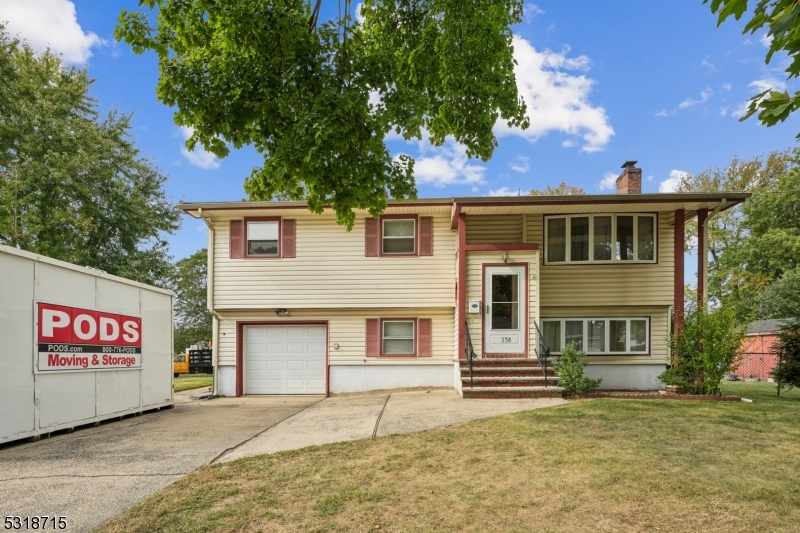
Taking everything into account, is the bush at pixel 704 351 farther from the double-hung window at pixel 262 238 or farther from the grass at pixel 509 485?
the double-hung window at pixel 262 238

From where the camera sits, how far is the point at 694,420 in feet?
25.0

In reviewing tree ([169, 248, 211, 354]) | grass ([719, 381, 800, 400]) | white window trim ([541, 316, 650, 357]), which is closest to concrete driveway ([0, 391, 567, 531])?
white window trim ([541, 316, 650, 357])

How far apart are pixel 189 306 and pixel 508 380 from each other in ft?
100

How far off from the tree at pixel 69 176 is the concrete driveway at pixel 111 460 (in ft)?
50.1

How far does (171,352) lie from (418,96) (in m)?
8.66

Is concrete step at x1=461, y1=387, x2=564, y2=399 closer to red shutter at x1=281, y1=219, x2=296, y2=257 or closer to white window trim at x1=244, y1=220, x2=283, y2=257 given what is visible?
red shutter at x1=281, y1=219, x2=296, y2=257

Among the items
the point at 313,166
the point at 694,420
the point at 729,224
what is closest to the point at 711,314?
the point at 694,420

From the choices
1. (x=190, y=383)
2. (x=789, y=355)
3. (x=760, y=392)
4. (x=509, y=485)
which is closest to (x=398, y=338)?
(x=509, y=485)

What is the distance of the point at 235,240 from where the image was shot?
13.6m

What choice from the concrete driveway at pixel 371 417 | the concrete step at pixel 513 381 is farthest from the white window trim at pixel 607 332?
the concrete driveway at pixel 371 417

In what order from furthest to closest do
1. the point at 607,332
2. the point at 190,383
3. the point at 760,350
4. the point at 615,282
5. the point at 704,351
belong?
1. the point at 760,350
2. the point at 190,383
3. the point at 607,332
4. the point at 615,282
5. the point at 704,351

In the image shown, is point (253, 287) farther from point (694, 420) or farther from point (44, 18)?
point (44, 18)

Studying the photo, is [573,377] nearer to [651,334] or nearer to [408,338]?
[651,334]

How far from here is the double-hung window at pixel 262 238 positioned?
1355 centimetres
